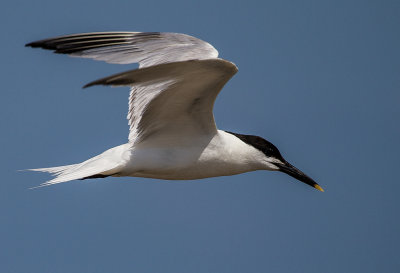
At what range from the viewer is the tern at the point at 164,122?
18.1 feet

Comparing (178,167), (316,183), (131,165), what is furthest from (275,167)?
(131,165)

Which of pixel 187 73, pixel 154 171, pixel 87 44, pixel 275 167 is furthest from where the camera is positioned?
pixel 275 167

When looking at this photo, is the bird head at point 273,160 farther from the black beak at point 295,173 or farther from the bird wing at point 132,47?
the bird wing at point 132,47

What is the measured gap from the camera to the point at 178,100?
18.6 ft

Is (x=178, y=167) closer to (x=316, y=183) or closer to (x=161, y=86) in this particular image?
(x=161, y=86)

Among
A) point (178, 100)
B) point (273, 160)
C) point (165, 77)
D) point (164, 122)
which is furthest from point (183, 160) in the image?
point (165, 77)

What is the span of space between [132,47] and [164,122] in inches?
29.4

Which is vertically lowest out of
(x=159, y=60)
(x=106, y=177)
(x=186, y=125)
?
(x=106, y=177)

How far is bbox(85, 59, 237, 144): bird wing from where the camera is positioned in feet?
16.0

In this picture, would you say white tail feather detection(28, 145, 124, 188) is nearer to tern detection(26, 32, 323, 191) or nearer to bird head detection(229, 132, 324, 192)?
tern detection(26, 32, 323, 191)

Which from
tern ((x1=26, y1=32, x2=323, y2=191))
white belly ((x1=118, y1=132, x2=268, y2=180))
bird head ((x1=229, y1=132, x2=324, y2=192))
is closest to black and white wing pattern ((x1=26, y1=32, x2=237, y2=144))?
tern ((x1=26, y1=32, x2=323, y2=191))

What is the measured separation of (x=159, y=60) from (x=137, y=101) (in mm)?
719

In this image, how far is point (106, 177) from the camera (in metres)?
5.98

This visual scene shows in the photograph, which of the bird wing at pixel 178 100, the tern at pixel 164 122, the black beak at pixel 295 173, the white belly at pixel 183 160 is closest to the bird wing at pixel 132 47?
the tern at pixel 164 122
